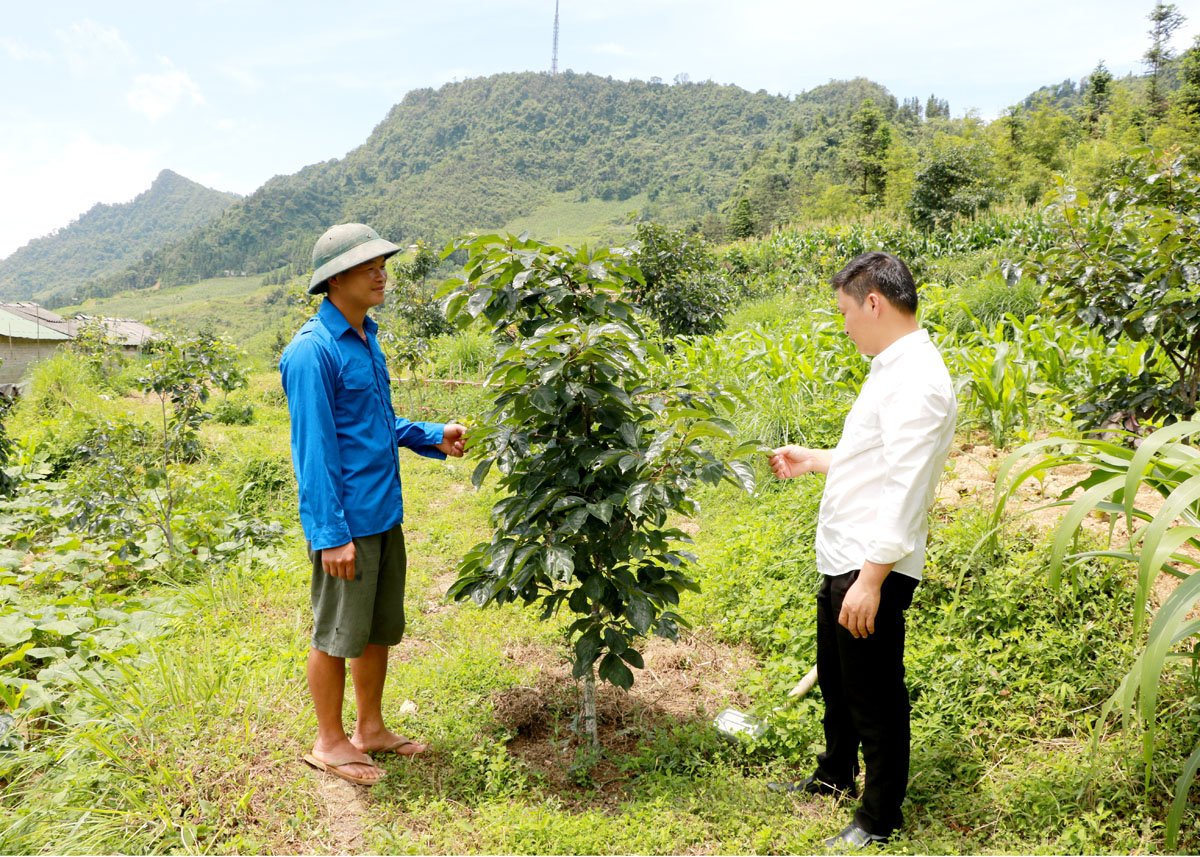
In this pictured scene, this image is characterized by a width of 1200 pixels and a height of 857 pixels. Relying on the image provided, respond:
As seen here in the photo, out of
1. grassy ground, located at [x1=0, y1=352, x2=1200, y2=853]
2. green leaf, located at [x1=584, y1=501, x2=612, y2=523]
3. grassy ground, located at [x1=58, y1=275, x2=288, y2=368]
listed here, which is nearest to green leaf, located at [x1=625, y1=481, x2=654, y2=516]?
green leaf, located at [x1=584, y1=501, x2=612, y2=523]

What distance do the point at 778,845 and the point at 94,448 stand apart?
16.9ft

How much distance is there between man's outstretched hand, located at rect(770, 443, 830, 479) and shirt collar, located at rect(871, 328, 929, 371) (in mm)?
477

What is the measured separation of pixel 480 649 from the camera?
3281mm

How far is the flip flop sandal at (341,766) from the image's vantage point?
235 cm

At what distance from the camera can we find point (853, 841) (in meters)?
2.02

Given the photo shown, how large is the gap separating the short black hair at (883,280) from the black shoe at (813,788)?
161 centimetres

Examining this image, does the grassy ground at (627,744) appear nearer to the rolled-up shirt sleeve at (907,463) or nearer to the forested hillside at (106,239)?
the rolled-up shirt sleeve at (907,463)

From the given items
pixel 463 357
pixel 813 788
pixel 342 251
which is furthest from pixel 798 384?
pixel 463 357

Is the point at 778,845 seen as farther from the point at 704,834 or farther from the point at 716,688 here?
the point at 716,688

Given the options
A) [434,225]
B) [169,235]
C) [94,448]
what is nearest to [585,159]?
[434,225]

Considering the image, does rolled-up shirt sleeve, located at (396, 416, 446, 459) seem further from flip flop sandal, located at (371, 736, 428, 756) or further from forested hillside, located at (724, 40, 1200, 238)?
forested hillside, located at (724, 40, 1200, 238)

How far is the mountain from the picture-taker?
247 feet

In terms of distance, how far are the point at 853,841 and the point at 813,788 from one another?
0.97 ft

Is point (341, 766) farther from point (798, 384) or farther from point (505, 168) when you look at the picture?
point (505, 168)
